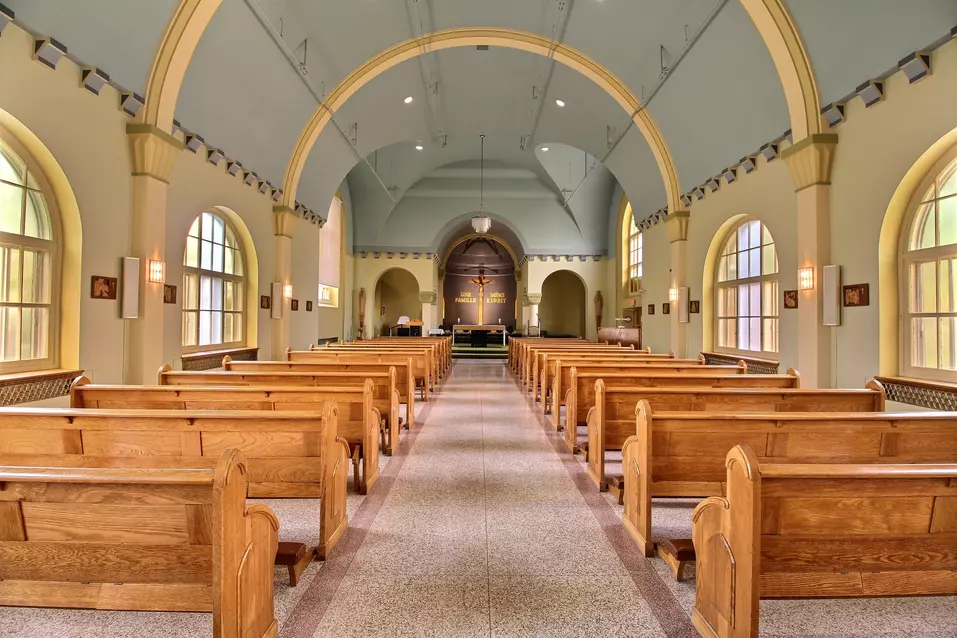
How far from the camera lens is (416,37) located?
8672mm

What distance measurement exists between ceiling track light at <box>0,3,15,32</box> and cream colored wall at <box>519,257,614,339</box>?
14.5 meters

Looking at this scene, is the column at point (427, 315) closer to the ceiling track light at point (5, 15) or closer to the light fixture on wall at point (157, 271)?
the light fixture on wall at point (157, 271)

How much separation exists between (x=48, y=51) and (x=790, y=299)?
25.4ft

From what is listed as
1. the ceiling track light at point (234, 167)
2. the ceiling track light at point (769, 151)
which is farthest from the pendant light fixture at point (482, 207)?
the ceiling track light at point (769, 151)

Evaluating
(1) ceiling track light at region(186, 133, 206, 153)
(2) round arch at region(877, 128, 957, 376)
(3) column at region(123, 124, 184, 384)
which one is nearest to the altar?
(1) ceiling track light at region(186, 133, 206, 153)

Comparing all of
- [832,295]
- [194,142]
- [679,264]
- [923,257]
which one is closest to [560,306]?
[679,264]

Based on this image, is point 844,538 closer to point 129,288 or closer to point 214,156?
point 129,288

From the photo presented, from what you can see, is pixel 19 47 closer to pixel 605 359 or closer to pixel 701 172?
pixel 605 359

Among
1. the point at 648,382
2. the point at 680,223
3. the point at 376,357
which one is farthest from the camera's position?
the point at 680,223

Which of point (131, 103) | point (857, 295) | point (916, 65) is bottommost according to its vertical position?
point (857, 295)

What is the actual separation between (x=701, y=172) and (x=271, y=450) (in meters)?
8.16

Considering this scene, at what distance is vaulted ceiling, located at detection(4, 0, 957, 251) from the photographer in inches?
190

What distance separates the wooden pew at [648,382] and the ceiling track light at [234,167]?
5739 mm

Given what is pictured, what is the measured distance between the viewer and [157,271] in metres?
5.69
